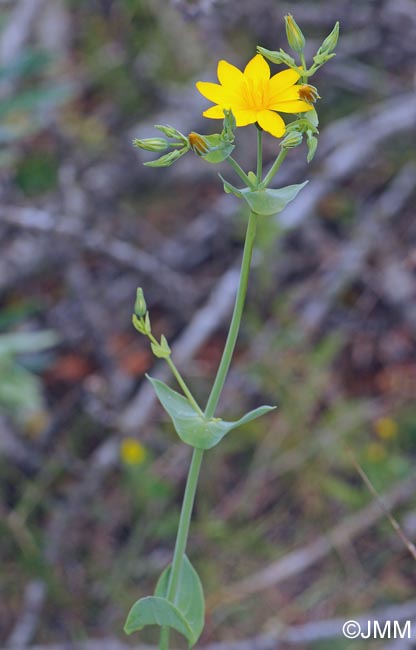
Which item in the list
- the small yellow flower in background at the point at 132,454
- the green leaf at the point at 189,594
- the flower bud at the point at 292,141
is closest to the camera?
the flower bud at the point at 292,141

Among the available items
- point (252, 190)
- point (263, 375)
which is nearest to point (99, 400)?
point (263, 375)

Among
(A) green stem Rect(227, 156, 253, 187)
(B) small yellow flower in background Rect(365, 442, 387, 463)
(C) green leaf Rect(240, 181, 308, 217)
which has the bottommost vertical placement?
(B) small yellow flower in background Rect(365, 442, 387, 463)

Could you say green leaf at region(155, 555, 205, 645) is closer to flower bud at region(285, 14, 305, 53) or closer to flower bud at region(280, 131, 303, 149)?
flower bud at region(280, 131, 303, 149)

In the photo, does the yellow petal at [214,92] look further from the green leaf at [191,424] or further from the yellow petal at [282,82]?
the green leaf at [191,424]

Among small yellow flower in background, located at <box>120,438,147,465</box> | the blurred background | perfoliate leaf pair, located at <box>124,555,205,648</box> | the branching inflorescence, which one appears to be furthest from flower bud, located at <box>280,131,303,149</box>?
small yellow flower in background, located at <box>120,438,147,465</box>

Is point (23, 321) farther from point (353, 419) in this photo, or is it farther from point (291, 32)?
point (291, 32)

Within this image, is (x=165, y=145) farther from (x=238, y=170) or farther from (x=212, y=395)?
(x=212, y=395)

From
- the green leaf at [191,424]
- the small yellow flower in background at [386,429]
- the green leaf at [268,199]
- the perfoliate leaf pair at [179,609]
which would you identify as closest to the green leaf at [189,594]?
the perfoliate leaf pair at [179,609]

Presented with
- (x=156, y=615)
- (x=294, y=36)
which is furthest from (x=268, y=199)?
(x=156, y=615)
